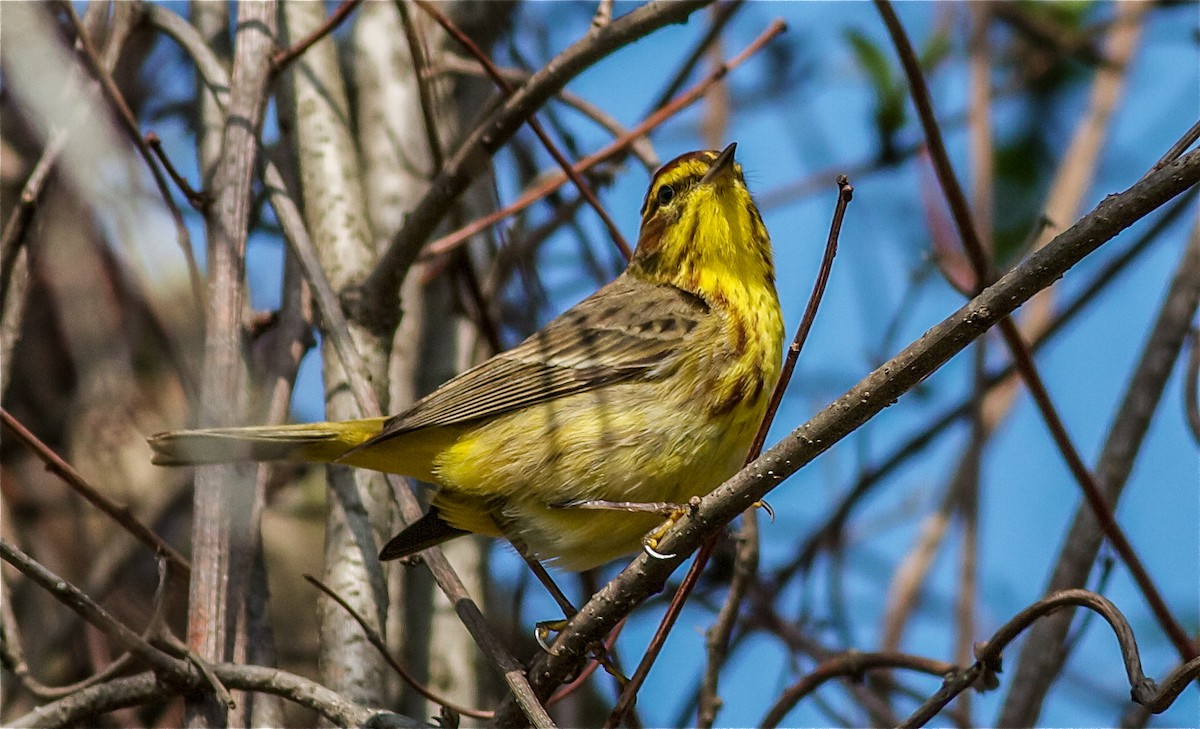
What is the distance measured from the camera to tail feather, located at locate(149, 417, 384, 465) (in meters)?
3.32

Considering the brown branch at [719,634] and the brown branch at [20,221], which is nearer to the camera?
the brown branch at [719,634]

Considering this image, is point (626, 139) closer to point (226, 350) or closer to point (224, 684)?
point (226, 350)

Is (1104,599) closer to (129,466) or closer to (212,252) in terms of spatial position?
(212,252)

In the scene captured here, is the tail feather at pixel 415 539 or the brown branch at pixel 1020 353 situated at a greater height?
the brown branch at pixel 1020 353

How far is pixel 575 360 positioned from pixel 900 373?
193 centimetres

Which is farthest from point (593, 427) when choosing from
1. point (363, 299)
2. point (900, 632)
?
point (900, 632)

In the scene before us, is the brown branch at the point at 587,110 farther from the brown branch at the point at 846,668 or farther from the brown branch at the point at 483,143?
the brown branch at the point at 846,668

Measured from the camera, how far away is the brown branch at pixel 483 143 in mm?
3420

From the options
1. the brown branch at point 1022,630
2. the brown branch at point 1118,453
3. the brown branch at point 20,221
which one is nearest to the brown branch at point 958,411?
the brown branch at point 1118,453

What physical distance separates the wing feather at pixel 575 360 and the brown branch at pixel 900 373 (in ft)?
4.01

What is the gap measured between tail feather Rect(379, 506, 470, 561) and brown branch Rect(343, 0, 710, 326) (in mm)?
729

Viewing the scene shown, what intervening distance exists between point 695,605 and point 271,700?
7.48ft

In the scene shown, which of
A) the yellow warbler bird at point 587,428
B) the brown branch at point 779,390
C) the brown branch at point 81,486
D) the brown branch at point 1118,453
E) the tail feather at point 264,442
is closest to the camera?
the brown branch at point 779,390

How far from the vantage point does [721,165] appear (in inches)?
165
